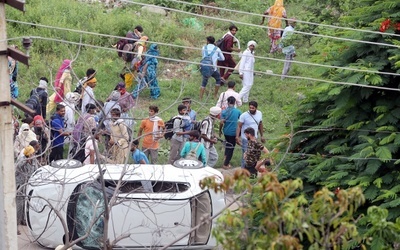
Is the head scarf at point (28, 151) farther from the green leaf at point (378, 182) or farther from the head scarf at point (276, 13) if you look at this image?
the head scarf at point (276, 13)

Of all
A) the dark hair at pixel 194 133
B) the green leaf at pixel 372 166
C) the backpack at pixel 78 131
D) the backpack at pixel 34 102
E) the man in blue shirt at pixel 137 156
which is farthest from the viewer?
the backpack at pixel 34 102

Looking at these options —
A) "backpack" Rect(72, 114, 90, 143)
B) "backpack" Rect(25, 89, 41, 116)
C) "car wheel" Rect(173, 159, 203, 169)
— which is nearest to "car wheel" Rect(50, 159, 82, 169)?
"backpack" Rect(72, 114, 90, 143)

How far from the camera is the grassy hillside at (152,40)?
2011cm

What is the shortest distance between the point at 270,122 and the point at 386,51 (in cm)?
747

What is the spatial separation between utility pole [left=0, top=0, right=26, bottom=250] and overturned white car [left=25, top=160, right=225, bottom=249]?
305 centimetres

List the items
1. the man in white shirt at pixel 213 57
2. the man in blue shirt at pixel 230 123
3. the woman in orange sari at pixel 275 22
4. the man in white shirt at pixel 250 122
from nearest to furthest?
the man in white shirt at pixel 250 122, the man in blue shirt at pixel 230 123, the man in white shirt at pixel 213 57, the woman in orange sari at pixel 275 22

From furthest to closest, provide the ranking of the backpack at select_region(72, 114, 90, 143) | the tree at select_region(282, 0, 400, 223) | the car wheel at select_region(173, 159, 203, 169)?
1. the backpack at select_region(72, 114, 90, 143)
2. the car wheel at select_region(173, 159, 203, 169)
3. the tree at select_region(282, 0, 400, 223)

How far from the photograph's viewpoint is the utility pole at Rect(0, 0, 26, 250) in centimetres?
1017

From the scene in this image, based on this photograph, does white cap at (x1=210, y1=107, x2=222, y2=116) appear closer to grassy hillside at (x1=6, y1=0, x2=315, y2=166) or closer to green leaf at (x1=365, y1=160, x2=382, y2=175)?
grassy hillside at (x1=6, y1=0, x2=315, y2=166)

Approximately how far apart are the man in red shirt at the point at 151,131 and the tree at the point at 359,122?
357 centimetres

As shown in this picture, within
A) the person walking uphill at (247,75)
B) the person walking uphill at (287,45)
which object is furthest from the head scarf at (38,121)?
the person walking uphill at (287,45)

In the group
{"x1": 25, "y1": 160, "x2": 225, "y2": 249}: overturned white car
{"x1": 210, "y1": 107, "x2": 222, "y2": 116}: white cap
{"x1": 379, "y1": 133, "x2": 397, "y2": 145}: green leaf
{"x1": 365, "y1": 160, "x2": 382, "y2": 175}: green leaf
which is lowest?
{"x1": 25, "y1": 160, "x2": 225, "y2": 249}: overturned white car

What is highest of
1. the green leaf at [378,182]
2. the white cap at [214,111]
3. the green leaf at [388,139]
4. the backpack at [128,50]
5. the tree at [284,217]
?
the tree at [284,217]

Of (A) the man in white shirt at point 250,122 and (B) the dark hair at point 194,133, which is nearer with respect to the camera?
(B) the dark hair at point 194,133
